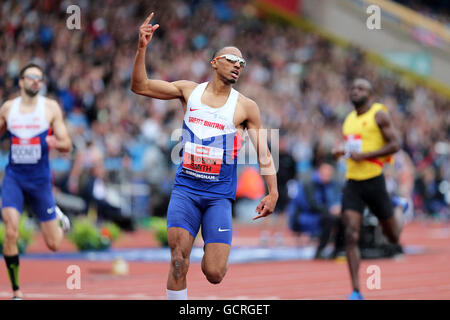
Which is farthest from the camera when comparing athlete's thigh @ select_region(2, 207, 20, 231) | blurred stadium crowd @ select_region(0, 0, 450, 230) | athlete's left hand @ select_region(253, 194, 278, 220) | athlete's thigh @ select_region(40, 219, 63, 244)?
blurred stadium crowd @ select_region(0, 0, 450, 230)

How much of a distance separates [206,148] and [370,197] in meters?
3.58

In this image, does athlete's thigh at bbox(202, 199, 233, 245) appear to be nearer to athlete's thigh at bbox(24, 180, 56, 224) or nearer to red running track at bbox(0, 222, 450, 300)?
red running track at bbox(0, 222, 450, 300)

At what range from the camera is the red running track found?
33.9 feet

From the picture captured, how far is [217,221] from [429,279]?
612 cm

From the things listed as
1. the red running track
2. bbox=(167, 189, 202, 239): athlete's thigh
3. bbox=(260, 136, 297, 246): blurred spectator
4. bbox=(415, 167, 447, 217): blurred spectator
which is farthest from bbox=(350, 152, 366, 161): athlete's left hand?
bbox=(415, 167, 447, 217): blurred spectator

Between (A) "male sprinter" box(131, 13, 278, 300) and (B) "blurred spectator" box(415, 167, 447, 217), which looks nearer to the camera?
(A) "male sprinter" box(131, 13, 278, 300)

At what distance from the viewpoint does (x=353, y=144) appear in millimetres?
10516

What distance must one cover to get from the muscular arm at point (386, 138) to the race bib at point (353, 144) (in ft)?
0.87

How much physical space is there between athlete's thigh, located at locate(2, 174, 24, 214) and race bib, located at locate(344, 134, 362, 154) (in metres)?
4.11

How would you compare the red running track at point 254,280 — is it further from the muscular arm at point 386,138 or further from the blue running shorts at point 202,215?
the blue running shorts at point 202,215

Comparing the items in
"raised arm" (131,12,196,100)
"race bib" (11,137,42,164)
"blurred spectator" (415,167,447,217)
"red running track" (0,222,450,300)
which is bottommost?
"red running track" (0,222,450,300)

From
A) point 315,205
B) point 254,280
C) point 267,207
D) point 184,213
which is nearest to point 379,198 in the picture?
point 254,280
